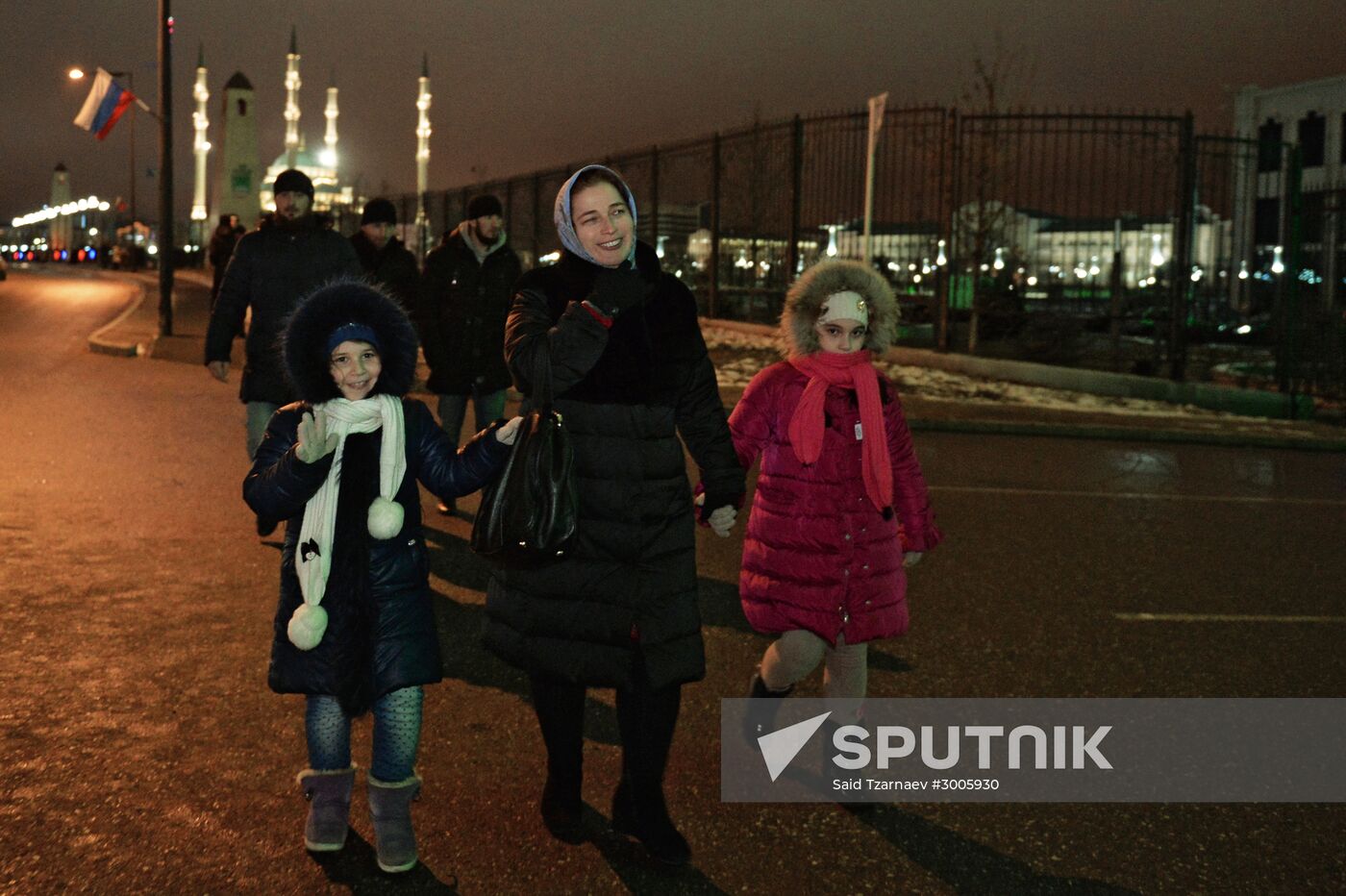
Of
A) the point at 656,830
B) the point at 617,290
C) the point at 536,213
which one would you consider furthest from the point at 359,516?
the point at 536,213

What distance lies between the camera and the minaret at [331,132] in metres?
167

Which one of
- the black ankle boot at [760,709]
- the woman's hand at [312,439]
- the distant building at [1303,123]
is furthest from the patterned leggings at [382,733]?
the distant building at [1303,123]

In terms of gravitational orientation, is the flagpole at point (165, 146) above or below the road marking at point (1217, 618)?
above

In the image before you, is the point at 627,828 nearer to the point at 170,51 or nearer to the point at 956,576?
the point at 956,576

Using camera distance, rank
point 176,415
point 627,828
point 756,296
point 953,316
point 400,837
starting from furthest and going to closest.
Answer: point 756,296 < point 953,316 < point 176,415 < point 627,828 < point 400,837

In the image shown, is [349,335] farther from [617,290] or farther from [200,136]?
[200,136]

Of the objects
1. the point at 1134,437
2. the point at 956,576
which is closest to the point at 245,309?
the point at 956,576

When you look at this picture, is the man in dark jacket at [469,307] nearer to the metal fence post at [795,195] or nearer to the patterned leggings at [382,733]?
the patterned leggings at [382,733]

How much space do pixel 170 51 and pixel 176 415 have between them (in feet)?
43.6

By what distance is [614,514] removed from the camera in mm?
3771

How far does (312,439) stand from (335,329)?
0.37m

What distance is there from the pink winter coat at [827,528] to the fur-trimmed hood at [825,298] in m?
0.13

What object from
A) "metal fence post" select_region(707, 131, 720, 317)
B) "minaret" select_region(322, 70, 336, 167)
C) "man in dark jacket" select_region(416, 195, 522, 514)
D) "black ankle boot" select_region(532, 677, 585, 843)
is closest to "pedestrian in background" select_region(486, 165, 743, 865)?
"black ankle boot" select_region(532, 677, 585, 843)

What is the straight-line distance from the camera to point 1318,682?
18.9ft
